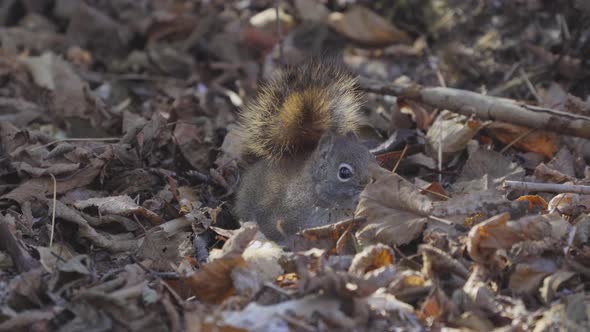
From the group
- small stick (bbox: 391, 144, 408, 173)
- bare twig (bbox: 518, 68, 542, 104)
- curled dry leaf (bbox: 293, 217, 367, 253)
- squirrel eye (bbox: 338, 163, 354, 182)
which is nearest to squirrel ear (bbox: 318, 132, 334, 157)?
squirrel eye (bbox: 338, 163, 354, 182)

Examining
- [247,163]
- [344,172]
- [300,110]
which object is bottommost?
[247,163]

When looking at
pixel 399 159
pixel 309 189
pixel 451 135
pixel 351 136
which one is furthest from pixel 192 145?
pixel 451 135

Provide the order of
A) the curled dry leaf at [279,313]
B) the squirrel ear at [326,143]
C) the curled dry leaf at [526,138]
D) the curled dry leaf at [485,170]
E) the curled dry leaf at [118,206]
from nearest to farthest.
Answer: the curled dry leaf at [279,313], the curled dry leaf at [118,206], the squirrel ear at [326,143], the curled dry leaf at [485,170], the curled dry leaf at [526,138]

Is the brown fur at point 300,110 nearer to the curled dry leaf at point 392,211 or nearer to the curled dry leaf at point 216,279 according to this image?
the curled dry leaf at point 392,211

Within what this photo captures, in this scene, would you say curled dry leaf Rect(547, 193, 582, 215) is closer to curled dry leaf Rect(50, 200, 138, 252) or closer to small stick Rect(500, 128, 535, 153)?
small stick Rect(500, 128, 535, 153)

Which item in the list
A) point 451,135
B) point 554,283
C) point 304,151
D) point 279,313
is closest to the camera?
point 279,313

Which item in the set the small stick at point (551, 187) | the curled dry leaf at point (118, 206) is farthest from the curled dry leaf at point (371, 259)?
the curled dry leaf at point (118, 206)

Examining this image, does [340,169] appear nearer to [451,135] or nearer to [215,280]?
[451,135]
